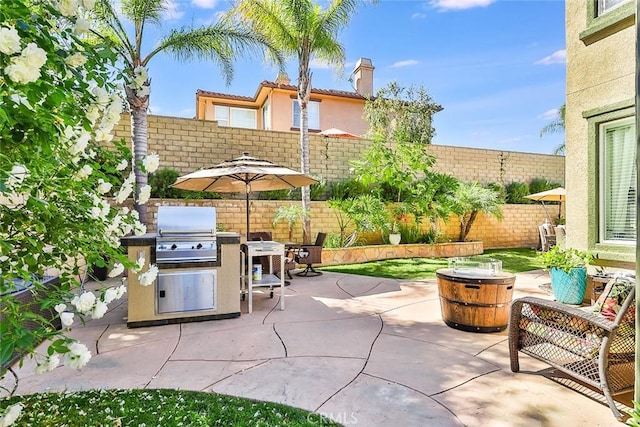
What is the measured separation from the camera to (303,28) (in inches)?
367

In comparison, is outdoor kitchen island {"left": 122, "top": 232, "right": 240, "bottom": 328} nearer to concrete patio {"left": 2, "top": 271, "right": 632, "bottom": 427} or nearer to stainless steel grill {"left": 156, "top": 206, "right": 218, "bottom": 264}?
Answer: stainless steel grill {"left": 156, "top": 206, "right": 218, "bottom": 264}

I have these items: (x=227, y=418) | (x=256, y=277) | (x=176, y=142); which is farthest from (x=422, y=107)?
(x=227, y=418)

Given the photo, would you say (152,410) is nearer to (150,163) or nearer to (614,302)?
(150,163)

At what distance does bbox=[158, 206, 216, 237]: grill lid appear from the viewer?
4656mm

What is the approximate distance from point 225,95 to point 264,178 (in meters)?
12.0

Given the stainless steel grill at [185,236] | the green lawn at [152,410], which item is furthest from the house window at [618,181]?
the stainless steel grill at [185,236]

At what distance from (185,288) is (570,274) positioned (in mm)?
5713

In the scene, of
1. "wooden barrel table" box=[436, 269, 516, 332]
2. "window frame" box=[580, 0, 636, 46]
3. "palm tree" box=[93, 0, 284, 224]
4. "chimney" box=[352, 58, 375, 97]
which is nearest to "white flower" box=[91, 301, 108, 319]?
"wooden barrel table" box=[436, 269, 516, 332]

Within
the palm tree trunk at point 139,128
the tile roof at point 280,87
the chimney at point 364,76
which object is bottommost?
the palm tree trunk at point 139,128

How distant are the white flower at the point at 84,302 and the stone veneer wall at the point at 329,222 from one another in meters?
7.96

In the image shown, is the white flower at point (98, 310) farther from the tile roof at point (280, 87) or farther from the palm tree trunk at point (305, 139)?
the tile roof at point (280, 87)

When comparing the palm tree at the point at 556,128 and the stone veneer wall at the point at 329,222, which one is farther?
the palm tree at the point at 556,128

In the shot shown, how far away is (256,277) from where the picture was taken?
5652mm

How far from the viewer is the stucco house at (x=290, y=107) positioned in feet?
55.0
